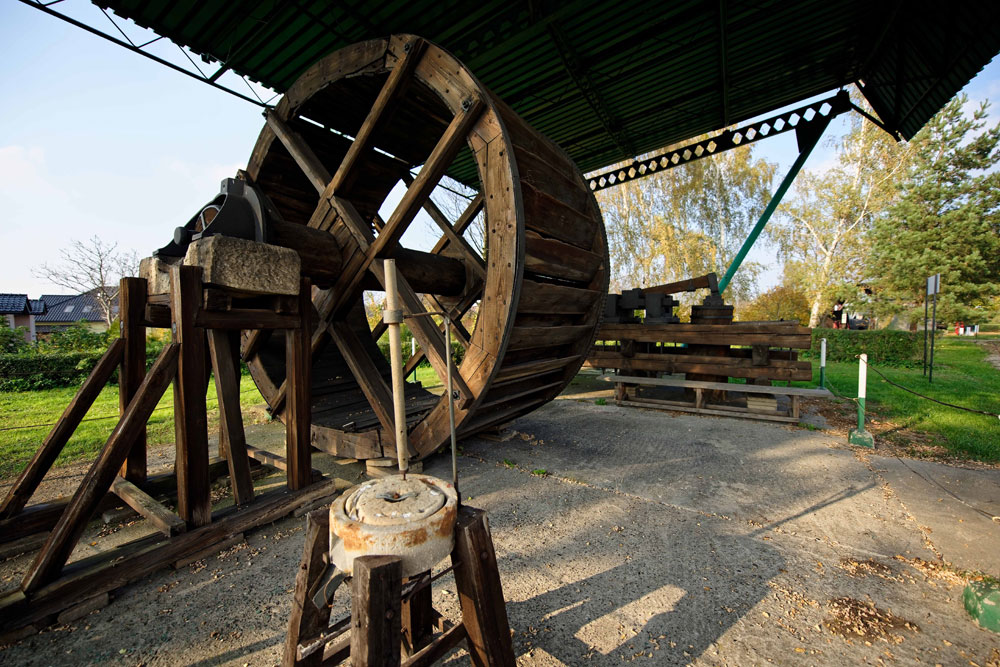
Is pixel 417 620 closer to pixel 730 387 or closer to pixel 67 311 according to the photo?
pixel 730 387

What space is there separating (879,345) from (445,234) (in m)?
15.2

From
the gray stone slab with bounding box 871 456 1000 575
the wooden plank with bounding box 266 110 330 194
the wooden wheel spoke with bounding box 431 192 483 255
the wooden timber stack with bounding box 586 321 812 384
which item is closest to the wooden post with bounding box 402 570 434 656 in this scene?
the gray stone slab with bounding box 871 456 1000 575

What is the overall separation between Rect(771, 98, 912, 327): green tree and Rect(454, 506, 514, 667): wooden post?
76.4ft

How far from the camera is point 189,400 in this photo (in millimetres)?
2318

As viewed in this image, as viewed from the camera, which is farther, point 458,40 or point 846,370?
point 846,370

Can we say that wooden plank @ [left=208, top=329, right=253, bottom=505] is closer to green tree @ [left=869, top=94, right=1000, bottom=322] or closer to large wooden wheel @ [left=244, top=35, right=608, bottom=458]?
large wooden wheel @ [left=244, top=35, right=608, bottom=458]

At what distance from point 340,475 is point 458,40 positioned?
15.4 feet

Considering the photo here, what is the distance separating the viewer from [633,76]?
5164 millimetres

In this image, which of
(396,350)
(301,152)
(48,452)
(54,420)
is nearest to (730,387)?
(396,350)

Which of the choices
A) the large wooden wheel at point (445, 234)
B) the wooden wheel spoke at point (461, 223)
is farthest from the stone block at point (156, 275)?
the wooden wheel spoke at point (461, 223)

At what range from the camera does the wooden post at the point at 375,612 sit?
1.01m

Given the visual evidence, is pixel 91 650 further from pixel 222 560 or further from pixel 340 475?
pixel 340 475

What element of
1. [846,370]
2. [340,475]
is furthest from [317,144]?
[846,370]

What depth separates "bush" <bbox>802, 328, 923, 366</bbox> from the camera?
12641 mm
